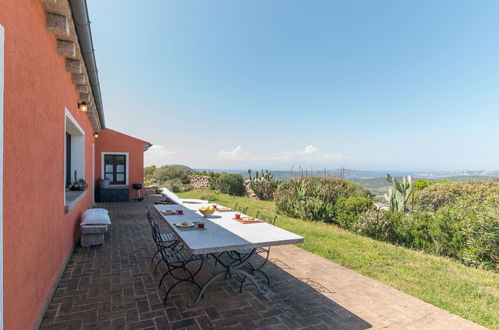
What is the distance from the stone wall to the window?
763 cm

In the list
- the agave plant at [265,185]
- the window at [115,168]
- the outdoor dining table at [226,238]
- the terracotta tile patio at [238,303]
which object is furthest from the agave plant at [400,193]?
the window at [115,168]

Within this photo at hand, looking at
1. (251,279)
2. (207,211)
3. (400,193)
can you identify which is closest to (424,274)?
(251,279)

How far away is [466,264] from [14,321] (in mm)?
6664

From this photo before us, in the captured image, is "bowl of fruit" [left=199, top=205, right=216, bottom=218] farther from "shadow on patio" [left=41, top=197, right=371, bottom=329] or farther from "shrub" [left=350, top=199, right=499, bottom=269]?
"shrub" [left=350, top=199, right=499, bottom=269]

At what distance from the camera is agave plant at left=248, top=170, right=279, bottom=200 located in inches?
582

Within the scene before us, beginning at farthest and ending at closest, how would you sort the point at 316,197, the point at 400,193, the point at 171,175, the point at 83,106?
the point at 171,175 < the point at 316,197 < the point at 400,193 < the point at 83,106

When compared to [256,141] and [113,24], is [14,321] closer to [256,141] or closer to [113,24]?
[113,24]

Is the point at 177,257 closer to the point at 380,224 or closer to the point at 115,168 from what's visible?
the point at 380,224

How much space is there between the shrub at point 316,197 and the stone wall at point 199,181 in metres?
10.1

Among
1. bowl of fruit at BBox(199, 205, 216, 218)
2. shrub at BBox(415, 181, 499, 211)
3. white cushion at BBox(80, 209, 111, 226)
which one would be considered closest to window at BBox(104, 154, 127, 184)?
white cushion at BBox(80, 209, 111, 226)

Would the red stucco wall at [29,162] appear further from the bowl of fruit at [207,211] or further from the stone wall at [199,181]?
the stone wall at [199,181]

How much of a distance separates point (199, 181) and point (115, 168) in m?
8.18

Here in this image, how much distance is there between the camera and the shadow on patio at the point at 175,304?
249 centimetres

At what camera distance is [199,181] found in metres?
19.6
